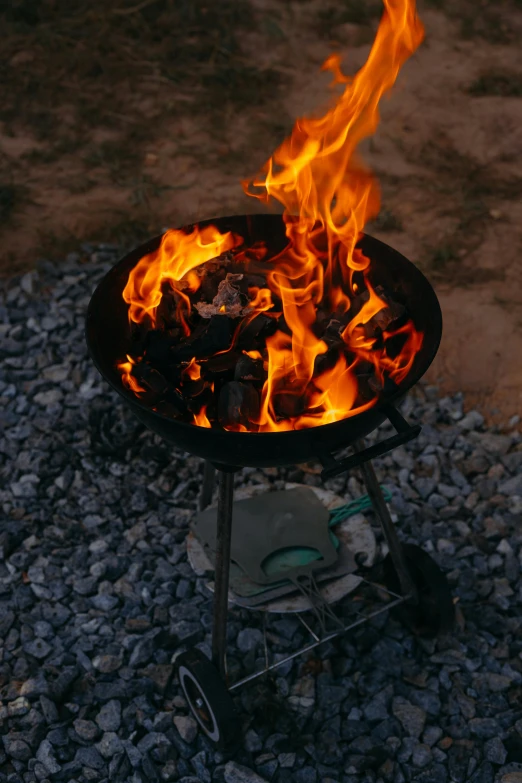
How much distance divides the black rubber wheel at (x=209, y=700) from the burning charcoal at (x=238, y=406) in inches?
41.9

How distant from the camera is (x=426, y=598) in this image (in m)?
3.52

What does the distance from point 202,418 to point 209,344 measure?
10.1 inches

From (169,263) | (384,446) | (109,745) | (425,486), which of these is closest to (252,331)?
(169,263)

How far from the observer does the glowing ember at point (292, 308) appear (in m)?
2.71

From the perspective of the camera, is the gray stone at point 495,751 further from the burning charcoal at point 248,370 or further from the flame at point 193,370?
the flame at point 193,370

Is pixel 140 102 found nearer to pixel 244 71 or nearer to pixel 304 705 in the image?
pixel 244 71

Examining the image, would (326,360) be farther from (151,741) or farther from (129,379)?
(151,741)

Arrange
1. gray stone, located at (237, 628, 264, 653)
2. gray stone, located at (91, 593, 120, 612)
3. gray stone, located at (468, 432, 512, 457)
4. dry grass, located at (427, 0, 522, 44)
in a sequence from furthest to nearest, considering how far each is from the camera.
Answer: dry grass, located at (427, 0, 522, 44), gray stone, located at (468, 432, 512, 457), gray stone, located at (91, 593, 120, 612), gray stone, located at (237, 628, 264, 653)

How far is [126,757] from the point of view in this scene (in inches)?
126

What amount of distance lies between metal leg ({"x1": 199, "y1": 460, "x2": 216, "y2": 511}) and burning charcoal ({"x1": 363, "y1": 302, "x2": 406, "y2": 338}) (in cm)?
120

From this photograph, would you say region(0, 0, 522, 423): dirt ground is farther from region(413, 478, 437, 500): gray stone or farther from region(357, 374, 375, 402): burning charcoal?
region(357, 374, 375, 402): burning charcoal

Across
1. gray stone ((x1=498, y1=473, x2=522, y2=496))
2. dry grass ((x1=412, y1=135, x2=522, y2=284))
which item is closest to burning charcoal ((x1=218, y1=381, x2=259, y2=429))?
gray stone ((x1=498, y1=473, x2=522, y2=496))

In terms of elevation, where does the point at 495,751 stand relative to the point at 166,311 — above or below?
below

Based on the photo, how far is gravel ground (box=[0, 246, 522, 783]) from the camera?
126 inches
